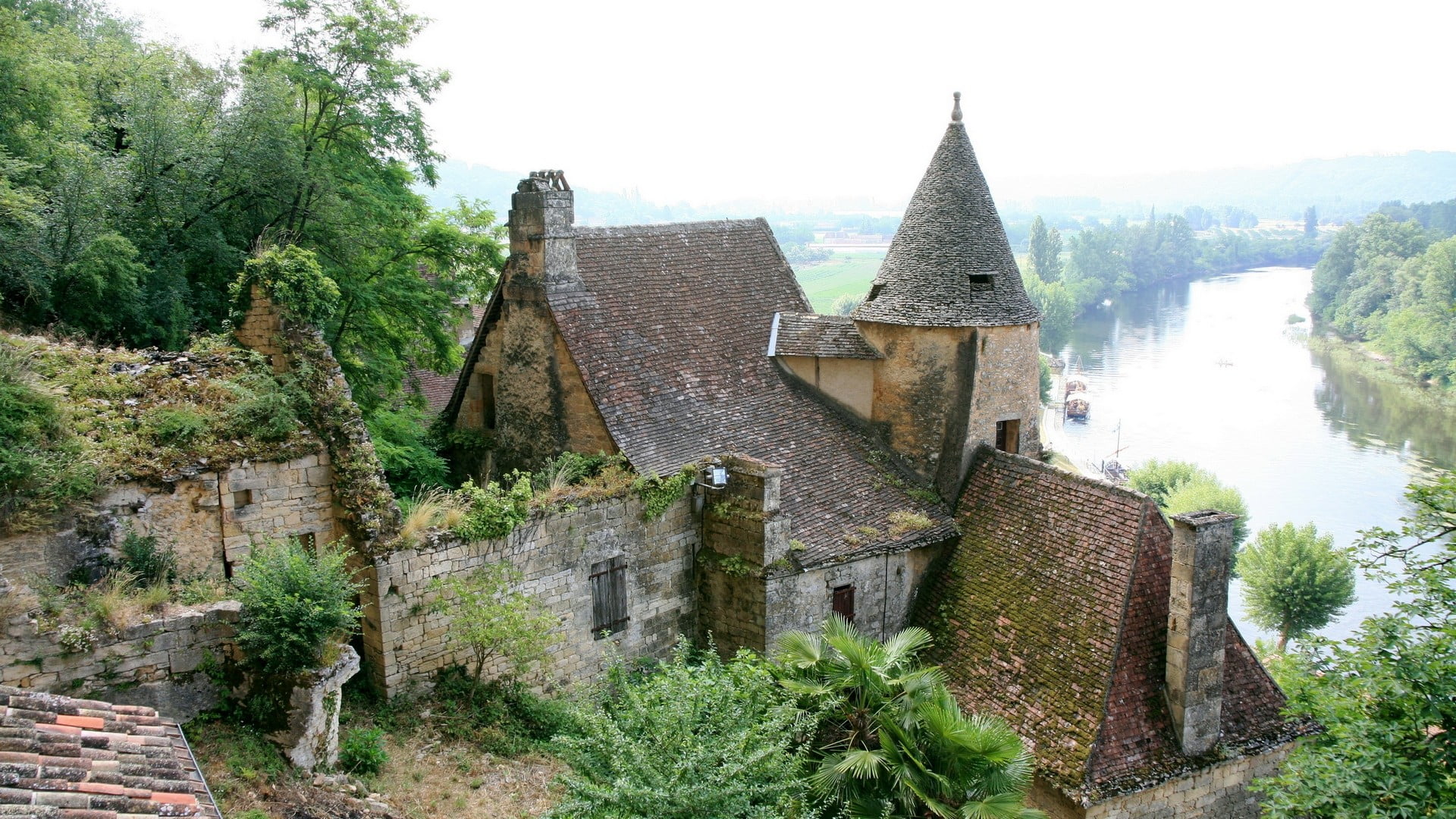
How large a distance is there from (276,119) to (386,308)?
14.6 ft

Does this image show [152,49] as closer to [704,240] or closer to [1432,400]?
[704,240]

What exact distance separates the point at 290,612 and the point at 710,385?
8.92 m

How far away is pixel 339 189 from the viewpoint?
61.1 ft

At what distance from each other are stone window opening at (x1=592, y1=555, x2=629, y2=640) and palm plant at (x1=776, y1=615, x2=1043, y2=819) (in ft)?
12.7

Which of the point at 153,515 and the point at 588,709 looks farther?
the point at 153,515

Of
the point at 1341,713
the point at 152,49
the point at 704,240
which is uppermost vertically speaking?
the point at 152,49

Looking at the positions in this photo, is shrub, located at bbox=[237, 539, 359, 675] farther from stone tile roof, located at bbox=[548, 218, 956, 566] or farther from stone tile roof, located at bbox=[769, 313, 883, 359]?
stone tile roof, located at bbox=[769, 313, 883, 359]

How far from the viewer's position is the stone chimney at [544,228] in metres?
17.2

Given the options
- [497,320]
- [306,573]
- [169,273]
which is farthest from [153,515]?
[497,320]

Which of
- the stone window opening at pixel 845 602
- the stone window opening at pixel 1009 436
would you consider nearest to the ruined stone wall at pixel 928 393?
the stone window opening at pixel 1009 436

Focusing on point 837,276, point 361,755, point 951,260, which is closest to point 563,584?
point 361,755

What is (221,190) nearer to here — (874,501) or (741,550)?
(741,550)

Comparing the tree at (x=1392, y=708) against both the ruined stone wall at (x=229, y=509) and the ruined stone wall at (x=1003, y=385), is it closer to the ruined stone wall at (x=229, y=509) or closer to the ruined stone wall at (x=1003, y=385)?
the ruined stone wall at (x=1003, y=385)

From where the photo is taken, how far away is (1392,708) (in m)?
11.8
